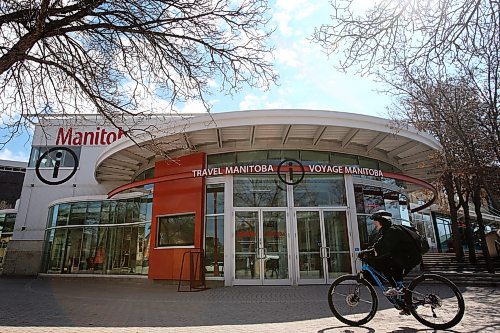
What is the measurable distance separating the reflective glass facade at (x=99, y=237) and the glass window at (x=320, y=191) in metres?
6.56

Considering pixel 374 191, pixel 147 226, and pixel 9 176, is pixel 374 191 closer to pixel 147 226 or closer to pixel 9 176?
pixel 147 226

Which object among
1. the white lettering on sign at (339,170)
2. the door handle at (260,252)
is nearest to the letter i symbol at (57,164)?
the door handle at (260,252)

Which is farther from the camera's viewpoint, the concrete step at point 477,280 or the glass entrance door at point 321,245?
the glass entrance door at point 321,245

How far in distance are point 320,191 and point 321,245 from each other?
185 centimetres

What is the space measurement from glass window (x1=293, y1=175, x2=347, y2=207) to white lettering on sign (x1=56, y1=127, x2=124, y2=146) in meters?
15.0

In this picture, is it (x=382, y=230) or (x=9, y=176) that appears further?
(x=9, y=176)

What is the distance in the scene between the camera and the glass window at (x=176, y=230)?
12.3 m

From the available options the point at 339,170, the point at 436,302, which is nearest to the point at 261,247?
the point at 339,170

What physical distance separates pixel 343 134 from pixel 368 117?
1.33 m

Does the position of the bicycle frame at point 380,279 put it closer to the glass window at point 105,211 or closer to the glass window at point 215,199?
the glass window at point 215,199

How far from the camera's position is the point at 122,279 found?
15227 mm

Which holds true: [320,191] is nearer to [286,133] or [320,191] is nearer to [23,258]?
[286,133]

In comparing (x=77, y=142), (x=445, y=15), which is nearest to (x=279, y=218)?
(x=445, y=15)

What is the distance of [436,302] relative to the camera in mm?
4957
